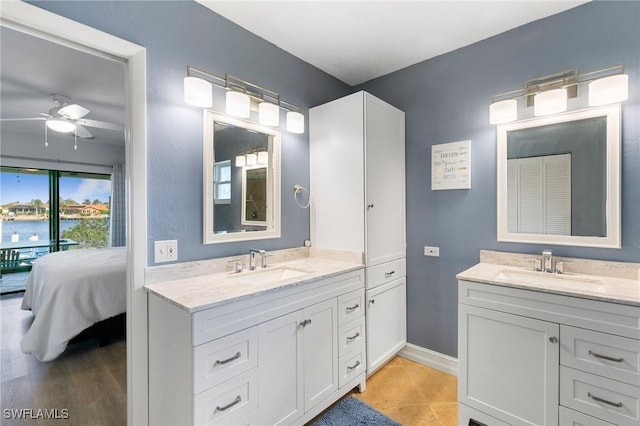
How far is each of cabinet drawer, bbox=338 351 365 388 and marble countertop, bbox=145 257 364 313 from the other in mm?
613

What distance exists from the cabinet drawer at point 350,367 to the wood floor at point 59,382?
1.29 m

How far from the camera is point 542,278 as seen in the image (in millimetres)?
1881

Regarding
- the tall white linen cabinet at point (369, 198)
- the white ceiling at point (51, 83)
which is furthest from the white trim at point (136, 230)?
the tall white linen cabinet at point (369, 198)

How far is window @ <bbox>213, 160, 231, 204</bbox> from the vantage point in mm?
1899

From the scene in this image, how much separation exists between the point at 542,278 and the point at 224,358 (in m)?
1.95

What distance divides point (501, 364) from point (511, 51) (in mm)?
2107

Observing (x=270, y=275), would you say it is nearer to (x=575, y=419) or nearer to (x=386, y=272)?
(x=386, y=272)

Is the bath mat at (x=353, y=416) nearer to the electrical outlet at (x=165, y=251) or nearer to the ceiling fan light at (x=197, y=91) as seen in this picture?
the electrical outlet at (x=165, y=251)

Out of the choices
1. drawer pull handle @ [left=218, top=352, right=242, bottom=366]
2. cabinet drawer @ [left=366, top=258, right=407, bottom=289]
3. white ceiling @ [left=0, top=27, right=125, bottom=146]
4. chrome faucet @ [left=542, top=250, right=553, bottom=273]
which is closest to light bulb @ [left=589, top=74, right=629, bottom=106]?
chrome faucet @ [left=542, top=250, right=553, bottom=273]

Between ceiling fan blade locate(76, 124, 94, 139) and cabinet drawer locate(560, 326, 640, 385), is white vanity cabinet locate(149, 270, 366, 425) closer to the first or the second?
ceiling fan blade locate(76, 124, 94, 139)

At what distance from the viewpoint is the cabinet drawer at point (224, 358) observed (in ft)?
4.12

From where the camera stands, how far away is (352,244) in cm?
226

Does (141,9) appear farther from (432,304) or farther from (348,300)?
(432,304)

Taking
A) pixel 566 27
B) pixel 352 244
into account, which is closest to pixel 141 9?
pixel 352 244
